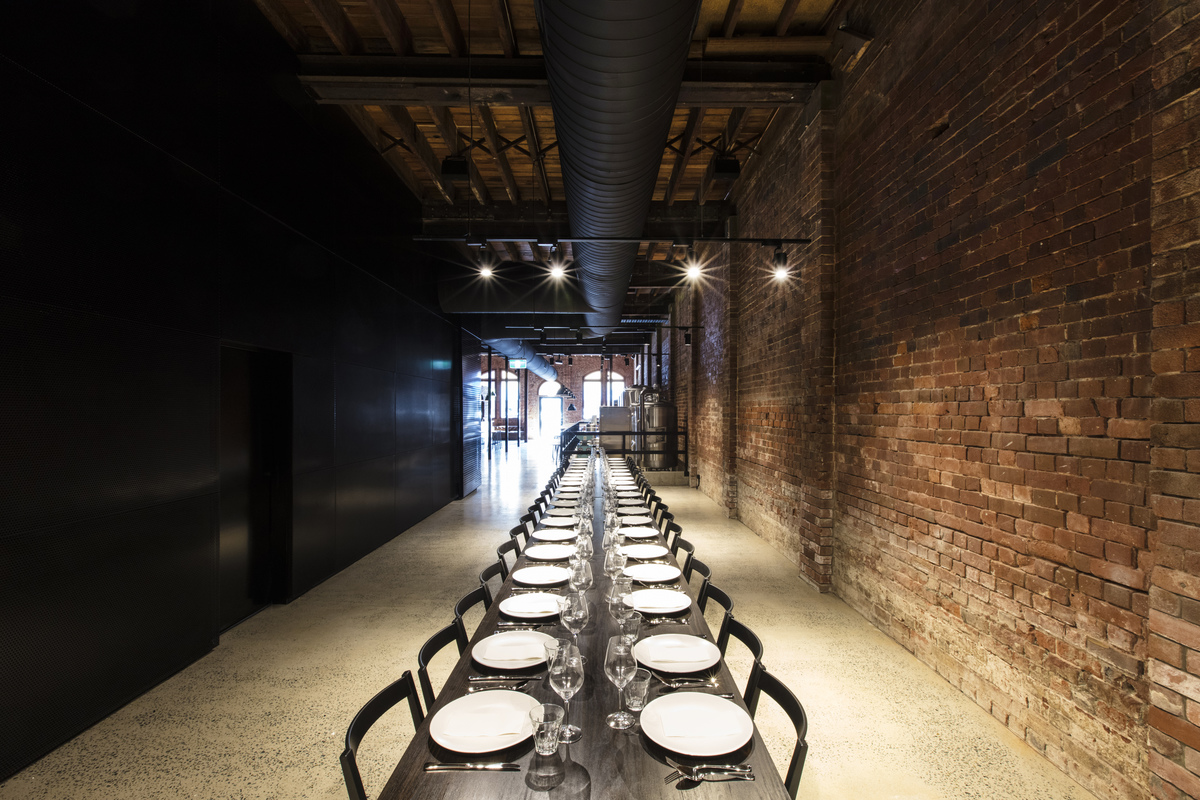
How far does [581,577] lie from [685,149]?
4532mm

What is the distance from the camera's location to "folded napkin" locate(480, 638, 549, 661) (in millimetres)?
1758

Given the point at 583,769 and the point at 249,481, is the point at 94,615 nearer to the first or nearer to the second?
the point at 249,481

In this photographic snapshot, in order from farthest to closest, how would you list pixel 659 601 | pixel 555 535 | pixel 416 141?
pixel 416 141 → pixel 555 535 → pixel 659 601

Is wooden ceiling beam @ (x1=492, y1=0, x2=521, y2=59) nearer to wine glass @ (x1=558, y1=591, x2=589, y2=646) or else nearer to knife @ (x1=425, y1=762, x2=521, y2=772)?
wine glass @ (x1=558, y1=591, x2=589, y2=646)

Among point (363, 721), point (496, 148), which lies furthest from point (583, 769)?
point (496, 148)

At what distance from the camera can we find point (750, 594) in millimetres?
4297

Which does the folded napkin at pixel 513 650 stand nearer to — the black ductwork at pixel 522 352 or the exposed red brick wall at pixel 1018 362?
the exposed red brick wall at pixel 1018 362

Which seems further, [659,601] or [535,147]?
[535,147]

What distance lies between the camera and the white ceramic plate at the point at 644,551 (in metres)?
2.93

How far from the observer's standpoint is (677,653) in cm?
179

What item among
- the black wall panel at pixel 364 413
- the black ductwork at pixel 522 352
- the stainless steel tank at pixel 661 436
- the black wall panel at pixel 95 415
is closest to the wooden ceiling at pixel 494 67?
the black wall panel at pixel 364 413

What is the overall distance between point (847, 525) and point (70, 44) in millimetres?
5317

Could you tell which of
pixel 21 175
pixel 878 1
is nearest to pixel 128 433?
pixel 21 175

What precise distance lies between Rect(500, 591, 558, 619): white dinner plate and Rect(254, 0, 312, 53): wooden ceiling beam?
14.0 ft
